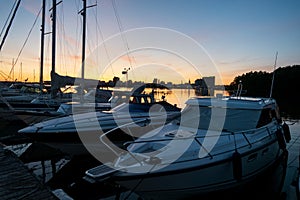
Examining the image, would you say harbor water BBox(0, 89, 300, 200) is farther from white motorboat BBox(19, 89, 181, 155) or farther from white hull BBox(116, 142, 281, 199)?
white hull BBox(116, 142, 281, 199)

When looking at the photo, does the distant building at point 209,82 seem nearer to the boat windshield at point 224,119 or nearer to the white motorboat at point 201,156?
the white motorboat at point 201,156

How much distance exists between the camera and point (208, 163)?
4559 millimetres

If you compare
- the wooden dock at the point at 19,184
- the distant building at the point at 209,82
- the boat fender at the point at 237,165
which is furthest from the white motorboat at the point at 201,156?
the distant building at the point at 209,82

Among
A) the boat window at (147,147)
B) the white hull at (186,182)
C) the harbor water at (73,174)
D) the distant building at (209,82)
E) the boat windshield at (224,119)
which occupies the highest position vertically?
the distant building at (209,82)

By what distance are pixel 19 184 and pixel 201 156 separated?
12.5 ft

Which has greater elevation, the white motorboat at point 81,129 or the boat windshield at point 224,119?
the boat windshield at point 224,119

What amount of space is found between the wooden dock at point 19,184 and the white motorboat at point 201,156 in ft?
3.83

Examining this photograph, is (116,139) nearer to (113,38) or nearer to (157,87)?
(157,87)

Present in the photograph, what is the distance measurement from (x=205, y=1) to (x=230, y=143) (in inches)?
407

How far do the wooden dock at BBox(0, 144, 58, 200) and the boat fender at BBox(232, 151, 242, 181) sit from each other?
3452mm

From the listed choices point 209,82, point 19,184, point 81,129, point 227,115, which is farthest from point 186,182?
point 209,82

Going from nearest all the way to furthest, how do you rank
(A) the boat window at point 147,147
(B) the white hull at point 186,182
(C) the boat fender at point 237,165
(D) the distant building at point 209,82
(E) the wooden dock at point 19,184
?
(B) the white hull at point 186,182
(E) the wooden dock at point 19,184
(C) the boat fender at point 237,165
(A) the boat window at point 147,147
(D) the distant building at point 209,82

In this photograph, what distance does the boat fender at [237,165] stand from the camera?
474 centimetres

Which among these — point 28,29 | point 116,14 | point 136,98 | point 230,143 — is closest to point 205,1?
point 116,14
